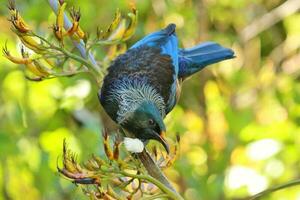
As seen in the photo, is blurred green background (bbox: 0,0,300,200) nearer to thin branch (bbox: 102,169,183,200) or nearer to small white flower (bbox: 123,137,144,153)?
small white flower (bbox: 123,137,144,153)

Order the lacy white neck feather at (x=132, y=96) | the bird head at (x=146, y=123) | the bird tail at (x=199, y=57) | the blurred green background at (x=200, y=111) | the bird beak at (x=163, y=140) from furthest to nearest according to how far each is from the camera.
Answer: the blurred green background at (x=200, y=111), the bird tail at (x=199, y=57), the lacy white neck feather at (x=132, y=96), the bird head at (x=146, y=123), the bird beak at (x=163, y=140)

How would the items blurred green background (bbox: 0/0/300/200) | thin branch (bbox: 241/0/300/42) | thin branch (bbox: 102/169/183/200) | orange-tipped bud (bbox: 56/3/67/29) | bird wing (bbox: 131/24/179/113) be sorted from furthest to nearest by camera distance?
thin branch (bbox: 241/0/300/42), blurred green background (bbox: 0/0/300/200), bird wing (bbox: 131/24/179/113), orange-tipped bud (bbox: 56/3/67/29), thin branch (bbox: 102/169/183/200)

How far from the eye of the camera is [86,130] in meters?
4.11

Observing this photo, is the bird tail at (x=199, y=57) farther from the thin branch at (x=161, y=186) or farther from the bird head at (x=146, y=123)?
the thin branch at (x=161, y=186)

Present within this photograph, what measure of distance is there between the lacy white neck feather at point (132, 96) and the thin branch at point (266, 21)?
2.68 m

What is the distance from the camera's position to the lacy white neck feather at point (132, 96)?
2.87 meters

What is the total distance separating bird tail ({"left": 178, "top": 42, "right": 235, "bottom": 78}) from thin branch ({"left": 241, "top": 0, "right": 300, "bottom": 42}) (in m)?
2.09

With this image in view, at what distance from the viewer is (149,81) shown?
306 cm

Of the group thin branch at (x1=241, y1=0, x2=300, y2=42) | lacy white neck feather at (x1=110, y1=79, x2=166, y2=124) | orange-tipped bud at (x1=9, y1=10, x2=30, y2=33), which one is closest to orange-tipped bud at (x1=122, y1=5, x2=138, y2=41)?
lacy white neck feather at (x1=110, y1=79, x2=166, y2=124)

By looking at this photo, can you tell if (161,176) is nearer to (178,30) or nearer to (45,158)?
(45,158)

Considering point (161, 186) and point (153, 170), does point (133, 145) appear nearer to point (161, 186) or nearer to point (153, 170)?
point (153, 170)

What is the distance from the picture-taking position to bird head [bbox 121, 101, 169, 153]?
266 cm

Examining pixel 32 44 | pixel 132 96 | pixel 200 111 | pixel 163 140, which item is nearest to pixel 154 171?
pixel 163 140

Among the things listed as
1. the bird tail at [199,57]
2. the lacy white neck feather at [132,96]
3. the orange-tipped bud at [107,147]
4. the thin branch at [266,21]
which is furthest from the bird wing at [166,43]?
the thin branch at [266,21]
